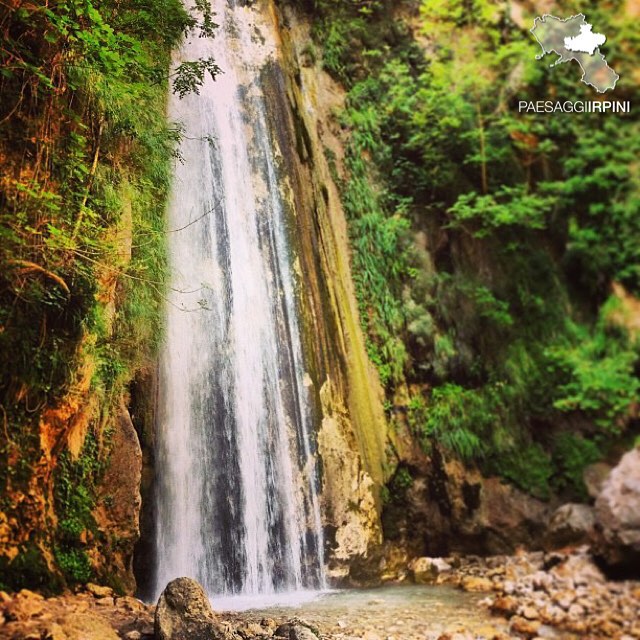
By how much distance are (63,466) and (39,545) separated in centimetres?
63

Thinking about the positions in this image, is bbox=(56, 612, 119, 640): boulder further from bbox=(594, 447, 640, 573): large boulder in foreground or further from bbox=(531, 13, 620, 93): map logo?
bbox=(531, 13, 620, 93): map logo

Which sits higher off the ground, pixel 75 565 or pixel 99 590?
pixel 75 565

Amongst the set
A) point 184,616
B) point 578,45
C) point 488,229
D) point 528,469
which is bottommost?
point 184,616

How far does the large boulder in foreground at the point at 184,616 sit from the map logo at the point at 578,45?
1005 centimetres

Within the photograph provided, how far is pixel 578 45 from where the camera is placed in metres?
9.51

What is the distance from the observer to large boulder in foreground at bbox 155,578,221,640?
120 inches

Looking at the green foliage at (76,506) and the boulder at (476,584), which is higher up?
the green foliage at (76,506)

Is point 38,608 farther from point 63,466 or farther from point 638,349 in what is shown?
point 638,349

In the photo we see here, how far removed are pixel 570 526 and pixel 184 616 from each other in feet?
16.6

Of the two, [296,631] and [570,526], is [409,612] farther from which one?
[570,526]

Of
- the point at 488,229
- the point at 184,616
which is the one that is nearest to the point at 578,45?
the point at 488,229

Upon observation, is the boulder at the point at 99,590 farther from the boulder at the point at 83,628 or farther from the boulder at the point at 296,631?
the boulder at the point at 296,631

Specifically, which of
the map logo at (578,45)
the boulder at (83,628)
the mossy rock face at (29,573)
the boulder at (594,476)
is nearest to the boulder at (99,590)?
the mossy rock face at (29,573)

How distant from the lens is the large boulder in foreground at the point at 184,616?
3051mm
